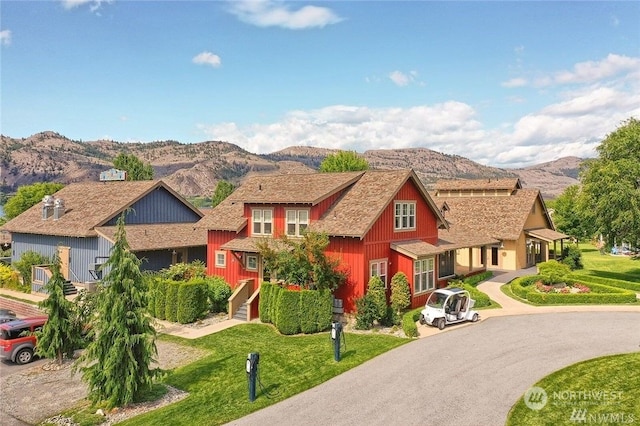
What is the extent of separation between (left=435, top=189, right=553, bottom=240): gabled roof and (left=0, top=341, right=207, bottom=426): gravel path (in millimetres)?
25646

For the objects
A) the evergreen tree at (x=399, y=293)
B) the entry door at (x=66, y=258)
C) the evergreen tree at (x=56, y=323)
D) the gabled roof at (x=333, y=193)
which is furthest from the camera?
the entry door at (x=66, y=258)

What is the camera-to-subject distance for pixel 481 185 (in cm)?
4953

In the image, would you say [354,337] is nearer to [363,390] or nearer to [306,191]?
[363,390]

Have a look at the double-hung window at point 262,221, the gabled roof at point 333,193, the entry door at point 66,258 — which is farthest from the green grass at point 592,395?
the entry door at point 66,258

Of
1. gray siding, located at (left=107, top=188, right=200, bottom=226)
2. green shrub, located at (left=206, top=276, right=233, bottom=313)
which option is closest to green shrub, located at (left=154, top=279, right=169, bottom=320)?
green shrub, located at (left=206, top=276, right=233, bottom=313)

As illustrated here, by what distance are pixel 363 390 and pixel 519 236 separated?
29.9 m

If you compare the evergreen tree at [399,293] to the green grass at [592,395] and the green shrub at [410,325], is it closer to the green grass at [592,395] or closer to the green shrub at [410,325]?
the green shrub at [410,325]

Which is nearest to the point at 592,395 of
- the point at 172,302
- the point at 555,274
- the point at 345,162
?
the point at 555,274

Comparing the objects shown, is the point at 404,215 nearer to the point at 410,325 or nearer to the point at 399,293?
the point at 399,293

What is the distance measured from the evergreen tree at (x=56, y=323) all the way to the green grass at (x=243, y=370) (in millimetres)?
4832

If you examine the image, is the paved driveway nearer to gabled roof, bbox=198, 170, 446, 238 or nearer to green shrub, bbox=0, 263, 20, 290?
gabled roof, bbox=198, 170, 446, 238

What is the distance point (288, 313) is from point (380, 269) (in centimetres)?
597

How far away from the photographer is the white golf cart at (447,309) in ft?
74.2

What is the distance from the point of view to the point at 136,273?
630 inches
